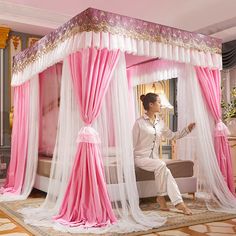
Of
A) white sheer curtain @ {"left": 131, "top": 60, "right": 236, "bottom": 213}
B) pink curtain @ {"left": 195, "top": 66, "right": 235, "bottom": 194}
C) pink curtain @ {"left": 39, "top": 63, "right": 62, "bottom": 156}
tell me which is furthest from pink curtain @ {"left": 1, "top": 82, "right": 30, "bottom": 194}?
pink curtain @ {"left": 195, "top": 66, "right": 235, "bottom": 194}

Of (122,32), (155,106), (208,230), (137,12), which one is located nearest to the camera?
(208,230)

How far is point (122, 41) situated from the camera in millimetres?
3535

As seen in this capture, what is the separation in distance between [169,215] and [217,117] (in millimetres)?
1400

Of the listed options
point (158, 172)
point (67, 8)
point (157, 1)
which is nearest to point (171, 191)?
point (158, 172)

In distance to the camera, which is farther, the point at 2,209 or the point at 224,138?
the point at 224,138

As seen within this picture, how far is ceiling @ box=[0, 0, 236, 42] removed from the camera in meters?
5.46

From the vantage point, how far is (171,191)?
3.77 meters

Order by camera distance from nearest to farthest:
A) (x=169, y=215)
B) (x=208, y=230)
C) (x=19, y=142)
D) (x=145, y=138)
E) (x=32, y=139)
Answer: (x=208, y=230), (x=169, y=215), (x=145, y=138), (x=32, y=139), (x=19, y=142)

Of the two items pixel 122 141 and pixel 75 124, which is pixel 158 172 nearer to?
pixel 122 141

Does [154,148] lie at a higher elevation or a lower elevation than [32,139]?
lower

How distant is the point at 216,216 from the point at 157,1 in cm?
330

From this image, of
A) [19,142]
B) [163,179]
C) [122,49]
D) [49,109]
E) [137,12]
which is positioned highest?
[137,12]

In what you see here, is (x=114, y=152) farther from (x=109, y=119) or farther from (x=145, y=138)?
(x=145, y=138)

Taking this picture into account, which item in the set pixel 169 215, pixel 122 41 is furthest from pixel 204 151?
pixel 122 41
